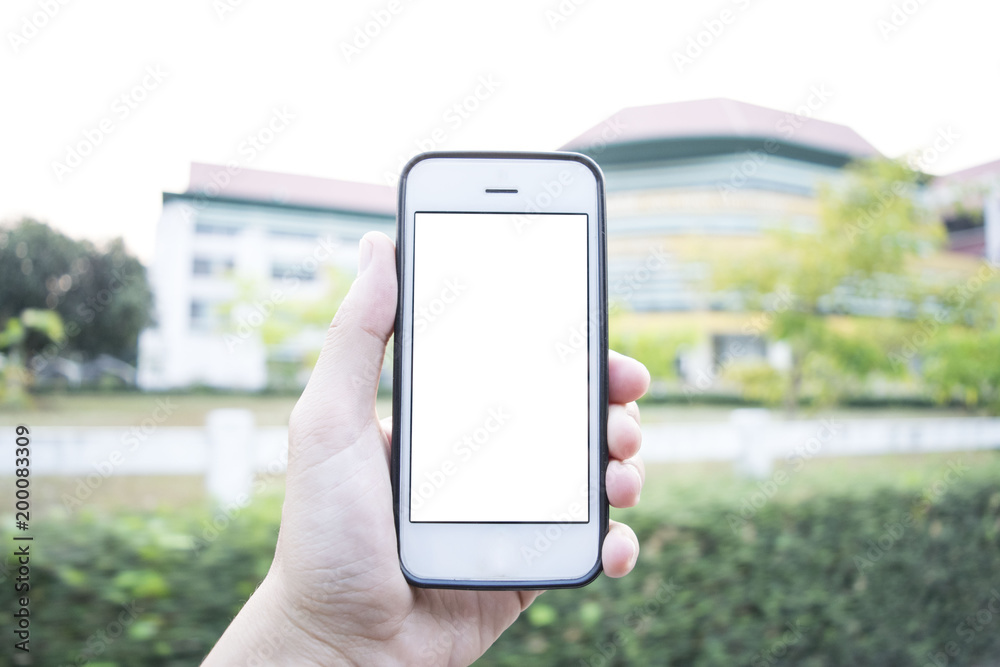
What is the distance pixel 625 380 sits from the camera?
1.53 metres

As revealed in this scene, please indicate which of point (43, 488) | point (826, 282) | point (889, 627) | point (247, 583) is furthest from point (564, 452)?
point (43, 488)

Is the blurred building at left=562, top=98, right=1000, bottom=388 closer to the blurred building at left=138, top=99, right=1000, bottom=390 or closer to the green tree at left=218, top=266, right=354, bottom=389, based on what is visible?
the blurred building at left=138, top=99, right=1000, bottom=390

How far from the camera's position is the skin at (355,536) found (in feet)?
4.53

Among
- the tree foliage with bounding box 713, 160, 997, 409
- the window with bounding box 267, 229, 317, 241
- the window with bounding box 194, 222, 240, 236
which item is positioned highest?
the window with bounding box 194, 222, 240, 236

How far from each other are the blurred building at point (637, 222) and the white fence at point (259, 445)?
142cm

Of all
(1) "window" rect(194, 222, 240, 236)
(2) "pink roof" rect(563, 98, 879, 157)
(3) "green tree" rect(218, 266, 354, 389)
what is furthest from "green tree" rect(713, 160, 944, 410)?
(1) "window" rect(194, 222, 240, 236)

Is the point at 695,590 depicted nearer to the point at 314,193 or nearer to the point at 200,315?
the point at 314,193

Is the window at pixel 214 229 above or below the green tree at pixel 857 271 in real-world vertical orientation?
above

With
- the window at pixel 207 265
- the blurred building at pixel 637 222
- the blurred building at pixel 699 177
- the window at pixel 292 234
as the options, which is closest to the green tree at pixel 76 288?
the blurred building at pixel 637 222

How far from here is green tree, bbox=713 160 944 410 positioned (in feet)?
21.0

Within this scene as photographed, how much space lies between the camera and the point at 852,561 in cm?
324

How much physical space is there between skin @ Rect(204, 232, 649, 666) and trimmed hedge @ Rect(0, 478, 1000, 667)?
96cm

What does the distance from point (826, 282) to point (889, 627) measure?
4057 millimetres

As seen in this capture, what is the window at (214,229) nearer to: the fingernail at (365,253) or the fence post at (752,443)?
the fence post at (752,443)
